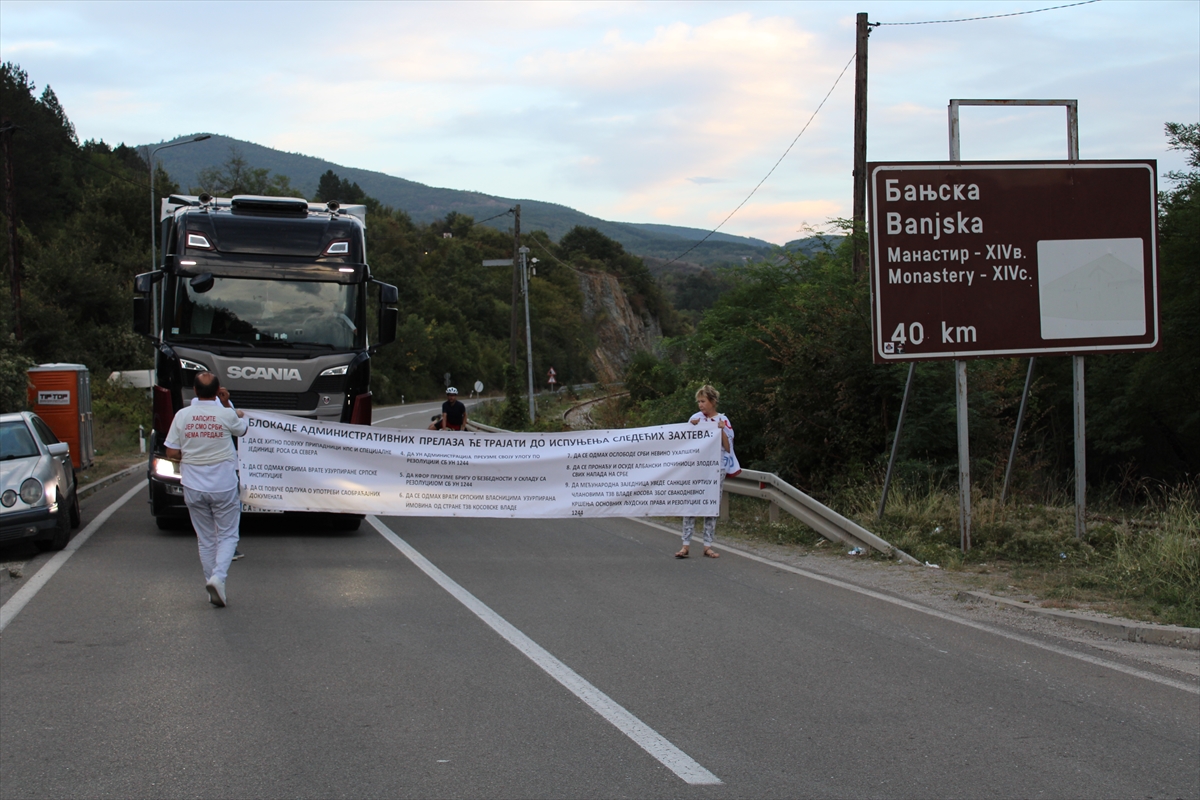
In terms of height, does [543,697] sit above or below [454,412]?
below

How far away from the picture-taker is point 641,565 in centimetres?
1080

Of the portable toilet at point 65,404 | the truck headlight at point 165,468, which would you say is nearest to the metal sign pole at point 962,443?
the truck headlight at point 165,468

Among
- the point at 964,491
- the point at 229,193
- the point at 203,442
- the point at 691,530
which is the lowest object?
the point at 691,530

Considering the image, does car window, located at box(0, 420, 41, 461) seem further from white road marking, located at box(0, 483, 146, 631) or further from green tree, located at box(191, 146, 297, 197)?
green tree, located at box(191, 146, 297, 197)

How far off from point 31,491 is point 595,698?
25.5ft

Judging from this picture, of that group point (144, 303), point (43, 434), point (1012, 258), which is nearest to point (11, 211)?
point (43, 434)

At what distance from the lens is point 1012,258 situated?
37.8 ft

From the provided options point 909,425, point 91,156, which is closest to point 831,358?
point 909,425

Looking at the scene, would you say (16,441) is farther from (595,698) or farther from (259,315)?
(595,698)

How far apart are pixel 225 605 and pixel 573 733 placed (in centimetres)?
414

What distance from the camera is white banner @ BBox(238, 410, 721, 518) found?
11523 mm

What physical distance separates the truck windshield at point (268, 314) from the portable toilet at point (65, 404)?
39.5 feet

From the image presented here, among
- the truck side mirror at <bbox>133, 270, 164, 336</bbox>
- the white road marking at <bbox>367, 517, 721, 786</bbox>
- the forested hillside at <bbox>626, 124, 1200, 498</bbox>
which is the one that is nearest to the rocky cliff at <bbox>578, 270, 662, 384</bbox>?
the forested hillside at <bbox>626, 124, 1200, 498</bbox>

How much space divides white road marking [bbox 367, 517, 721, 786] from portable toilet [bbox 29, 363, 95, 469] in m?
16.2
